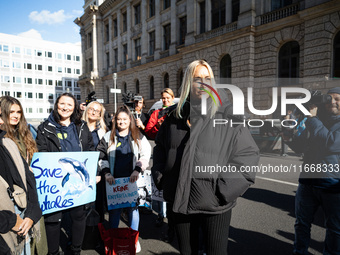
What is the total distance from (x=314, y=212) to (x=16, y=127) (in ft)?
11.3

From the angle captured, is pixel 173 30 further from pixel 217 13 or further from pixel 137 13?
pixel 137 13

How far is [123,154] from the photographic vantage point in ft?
10.5

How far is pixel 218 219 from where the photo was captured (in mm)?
1801

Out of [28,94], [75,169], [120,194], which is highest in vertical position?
[28,94]

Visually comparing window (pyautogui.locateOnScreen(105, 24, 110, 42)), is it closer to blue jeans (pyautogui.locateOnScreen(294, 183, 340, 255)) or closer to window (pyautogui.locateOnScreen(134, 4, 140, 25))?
window (pyautogui.locateOnScreen(134, 4, 140, 25))

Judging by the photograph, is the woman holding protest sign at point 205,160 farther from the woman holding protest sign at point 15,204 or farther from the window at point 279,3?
the window at point 279,3

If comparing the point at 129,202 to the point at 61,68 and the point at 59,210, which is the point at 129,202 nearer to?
the point at 59,210

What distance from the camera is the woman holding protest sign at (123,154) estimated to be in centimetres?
314

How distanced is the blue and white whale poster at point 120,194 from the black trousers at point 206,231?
1.33m

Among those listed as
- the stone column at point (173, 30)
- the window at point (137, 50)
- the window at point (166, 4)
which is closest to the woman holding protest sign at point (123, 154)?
the stone column at point (173, 30)

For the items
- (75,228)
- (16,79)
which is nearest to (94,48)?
(16,79)

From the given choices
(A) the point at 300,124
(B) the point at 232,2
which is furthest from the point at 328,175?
(B) the point at 232,2

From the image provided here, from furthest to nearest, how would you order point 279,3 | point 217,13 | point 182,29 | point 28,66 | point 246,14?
point 28,66
point 182,29
point 217,13
point 246,14
point 279,3

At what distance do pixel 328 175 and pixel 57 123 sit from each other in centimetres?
300
